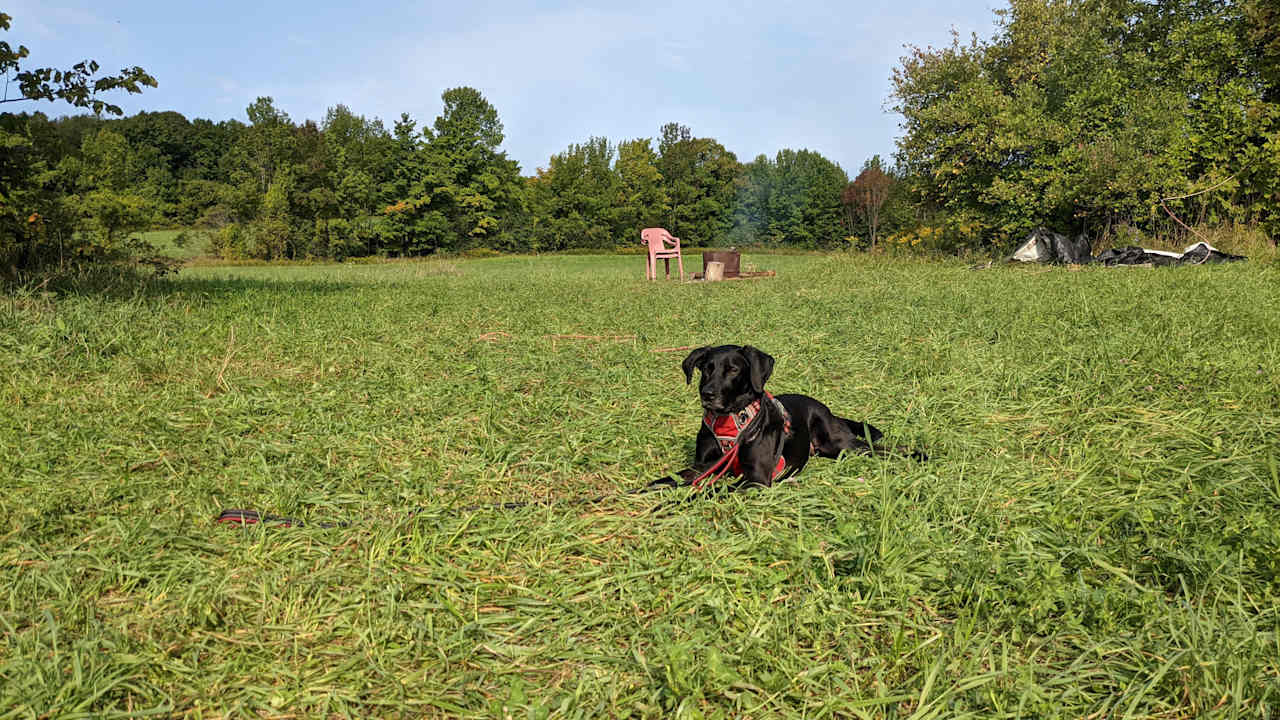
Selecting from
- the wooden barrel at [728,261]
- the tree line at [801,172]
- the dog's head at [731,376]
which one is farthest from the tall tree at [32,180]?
the wooden barrel at [728,261]

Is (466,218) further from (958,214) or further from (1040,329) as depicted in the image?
(1040,329)

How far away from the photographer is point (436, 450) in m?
3.76

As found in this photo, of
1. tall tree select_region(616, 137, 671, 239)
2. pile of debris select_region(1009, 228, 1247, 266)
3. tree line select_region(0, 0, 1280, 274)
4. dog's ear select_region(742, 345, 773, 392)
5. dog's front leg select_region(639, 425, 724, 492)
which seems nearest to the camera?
dog's ear select_region(742, 345, 773, 392)

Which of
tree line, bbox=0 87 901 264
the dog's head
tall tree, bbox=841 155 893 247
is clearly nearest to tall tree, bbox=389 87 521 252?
tree line, bbox=0 87 901 264

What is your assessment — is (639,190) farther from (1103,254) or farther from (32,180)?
(32,180)

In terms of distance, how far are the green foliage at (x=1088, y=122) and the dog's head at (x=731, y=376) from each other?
54.9ft

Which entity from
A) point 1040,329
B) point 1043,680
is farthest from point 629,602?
point 1040,329

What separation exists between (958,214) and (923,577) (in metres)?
20.5

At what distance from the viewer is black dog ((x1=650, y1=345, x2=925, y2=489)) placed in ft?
10.4

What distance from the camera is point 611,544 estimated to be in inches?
107

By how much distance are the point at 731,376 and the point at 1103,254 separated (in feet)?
49.9

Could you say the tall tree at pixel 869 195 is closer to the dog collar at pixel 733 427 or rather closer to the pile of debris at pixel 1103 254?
the pile of debris at pixel 1103 254

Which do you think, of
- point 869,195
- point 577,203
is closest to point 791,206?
point 869,195

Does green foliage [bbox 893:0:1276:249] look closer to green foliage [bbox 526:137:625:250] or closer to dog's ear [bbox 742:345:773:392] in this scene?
dog's ear [bbox 742:345:773:392]
